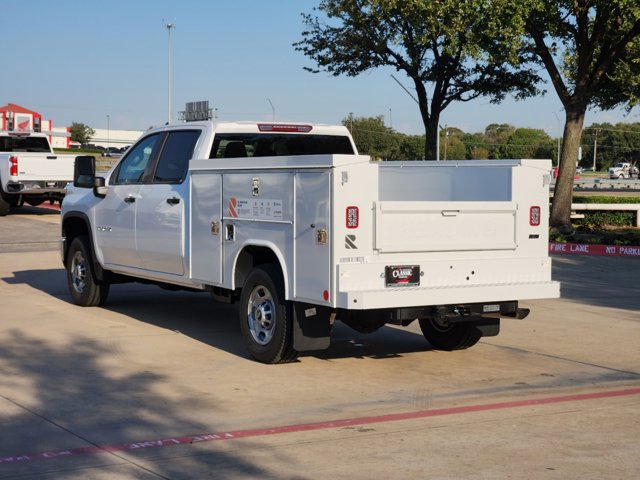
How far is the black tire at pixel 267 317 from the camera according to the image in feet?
28.9

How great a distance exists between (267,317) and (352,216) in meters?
1.54

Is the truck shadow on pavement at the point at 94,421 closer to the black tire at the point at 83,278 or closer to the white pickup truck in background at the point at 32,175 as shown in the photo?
the black tire at the point at 83,278

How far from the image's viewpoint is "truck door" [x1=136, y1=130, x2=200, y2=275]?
1030cm

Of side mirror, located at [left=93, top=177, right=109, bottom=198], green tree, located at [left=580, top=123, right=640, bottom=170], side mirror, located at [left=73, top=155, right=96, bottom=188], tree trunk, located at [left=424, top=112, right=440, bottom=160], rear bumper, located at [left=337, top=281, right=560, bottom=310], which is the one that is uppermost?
green tree, located at [left=580, top=123, right=640, bottom=170]

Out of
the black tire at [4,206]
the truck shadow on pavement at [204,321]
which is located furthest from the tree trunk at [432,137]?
the truck shadow on pavement at [204,321]

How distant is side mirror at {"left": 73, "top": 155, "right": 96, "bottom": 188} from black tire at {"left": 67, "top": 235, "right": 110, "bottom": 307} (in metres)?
0.80

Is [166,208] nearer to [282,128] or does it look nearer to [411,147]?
[282,128]

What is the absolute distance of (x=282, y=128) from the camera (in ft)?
35.8

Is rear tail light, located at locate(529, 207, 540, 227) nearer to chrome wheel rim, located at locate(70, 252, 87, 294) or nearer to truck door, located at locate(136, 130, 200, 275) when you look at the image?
truck door, located at locate(136, 130, 200, 275)

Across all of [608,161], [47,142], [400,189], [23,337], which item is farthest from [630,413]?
[608,161]

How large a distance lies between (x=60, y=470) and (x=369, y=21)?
82.4 ft

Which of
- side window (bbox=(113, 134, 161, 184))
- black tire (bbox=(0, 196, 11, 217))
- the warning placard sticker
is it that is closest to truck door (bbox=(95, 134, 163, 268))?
side window (bbox=(113, 134, 161, 184))

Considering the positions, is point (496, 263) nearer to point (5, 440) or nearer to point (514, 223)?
point (514, 223)

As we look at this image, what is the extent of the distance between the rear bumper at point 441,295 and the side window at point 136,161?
13.1ft
